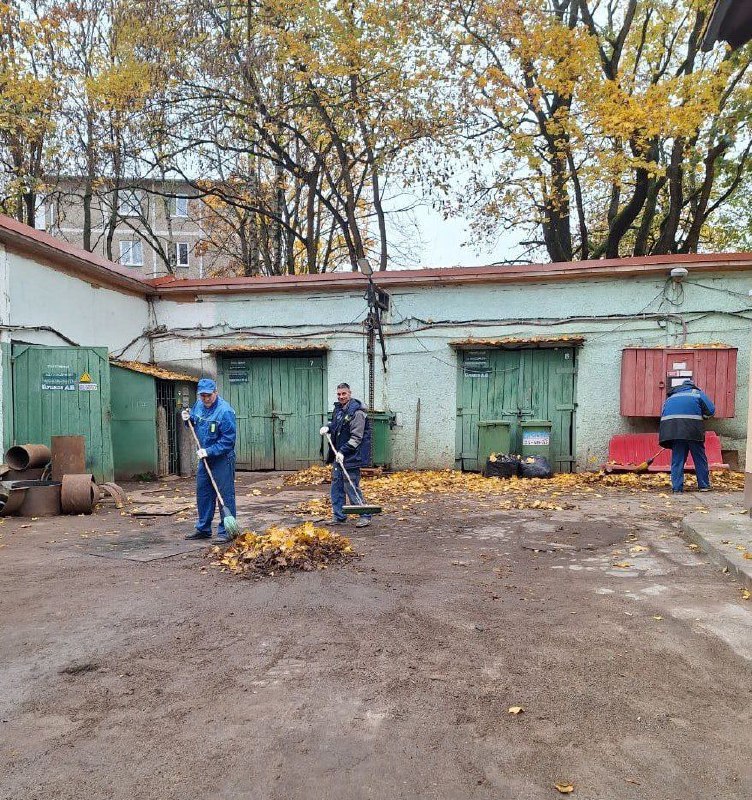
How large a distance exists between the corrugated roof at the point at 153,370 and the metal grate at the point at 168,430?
178 mm

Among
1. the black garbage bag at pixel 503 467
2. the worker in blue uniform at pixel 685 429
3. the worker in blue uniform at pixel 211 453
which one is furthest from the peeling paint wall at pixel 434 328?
the worker in blue uniform at pixel 211 453

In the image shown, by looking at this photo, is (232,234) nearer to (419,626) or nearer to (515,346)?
(515,346)

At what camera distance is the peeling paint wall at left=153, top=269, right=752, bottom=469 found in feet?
36.0

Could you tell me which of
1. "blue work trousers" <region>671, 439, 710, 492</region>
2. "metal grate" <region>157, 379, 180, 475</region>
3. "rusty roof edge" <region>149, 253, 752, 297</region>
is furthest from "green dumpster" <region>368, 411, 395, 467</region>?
"blue work trousers" <region>671, 439, 710, 492</region>

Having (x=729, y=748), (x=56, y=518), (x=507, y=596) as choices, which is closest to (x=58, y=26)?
(x=56, y=518)

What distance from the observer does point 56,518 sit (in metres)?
7.89

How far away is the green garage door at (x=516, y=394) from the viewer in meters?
11.6

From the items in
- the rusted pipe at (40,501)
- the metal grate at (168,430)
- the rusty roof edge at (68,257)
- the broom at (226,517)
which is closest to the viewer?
the broom at (226,517)

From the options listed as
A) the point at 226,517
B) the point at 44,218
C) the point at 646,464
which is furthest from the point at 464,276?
the point at 44,218

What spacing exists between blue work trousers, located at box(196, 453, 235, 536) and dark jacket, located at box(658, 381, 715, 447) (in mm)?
6586

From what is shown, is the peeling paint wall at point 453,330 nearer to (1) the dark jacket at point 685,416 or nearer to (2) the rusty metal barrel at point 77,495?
(1) the dark jacket at point 685,416

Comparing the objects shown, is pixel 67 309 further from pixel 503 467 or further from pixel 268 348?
pixel 503 467

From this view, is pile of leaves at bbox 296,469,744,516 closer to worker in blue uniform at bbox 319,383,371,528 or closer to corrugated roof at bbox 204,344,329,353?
worker in blue uniform at bbox 319,383,371,528

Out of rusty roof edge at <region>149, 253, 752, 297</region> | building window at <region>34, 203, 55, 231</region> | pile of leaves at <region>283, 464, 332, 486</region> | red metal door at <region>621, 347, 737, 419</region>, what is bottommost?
pile of leaves at <region>283, 464, 332, 486</region>
